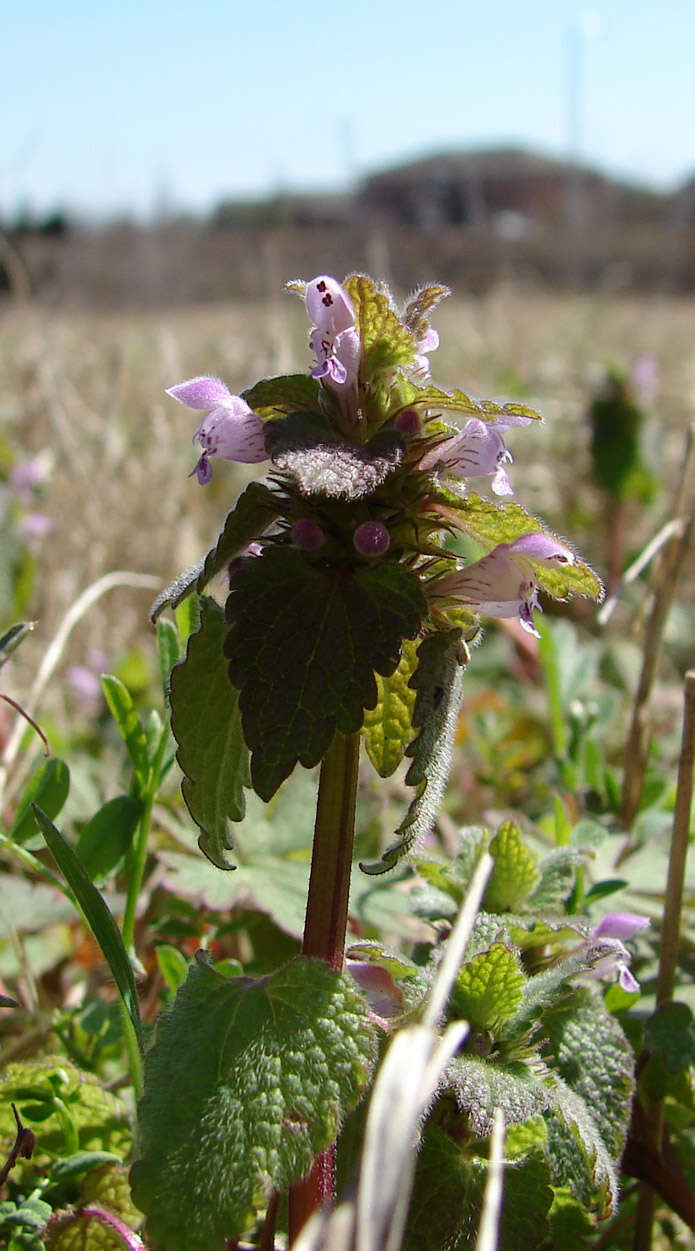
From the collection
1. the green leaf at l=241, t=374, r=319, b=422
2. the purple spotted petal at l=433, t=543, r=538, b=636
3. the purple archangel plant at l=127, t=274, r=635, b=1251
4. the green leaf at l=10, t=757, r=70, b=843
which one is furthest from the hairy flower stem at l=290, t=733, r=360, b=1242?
the green leaf at l=10, t=757, r=70, b=843

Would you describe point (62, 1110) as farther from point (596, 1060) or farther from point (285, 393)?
point (285, 393)

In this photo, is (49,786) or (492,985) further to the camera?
(49,786)

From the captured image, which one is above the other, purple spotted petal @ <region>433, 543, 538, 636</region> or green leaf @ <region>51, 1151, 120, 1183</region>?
purple spotted petal @ <region>433, 543, 538, 636</region>

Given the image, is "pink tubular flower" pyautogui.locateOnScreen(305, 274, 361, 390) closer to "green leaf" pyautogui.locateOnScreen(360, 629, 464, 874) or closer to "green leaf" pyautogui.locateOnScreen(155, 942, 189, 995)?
"green leaf" pyautogui.locateOnScreen(360, 629, 464, 874)

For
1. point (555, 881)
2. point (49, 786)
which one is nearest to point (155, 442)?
point (49, 786)

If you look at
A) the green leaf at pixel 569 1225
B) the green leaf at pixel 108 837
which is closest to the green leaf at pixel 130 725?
the green leaf at pixel 108 837

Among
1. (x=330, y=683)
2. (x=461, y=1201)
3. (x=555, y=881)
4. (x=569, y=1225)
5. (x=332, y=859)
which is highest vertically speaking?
(x=330, y=683)

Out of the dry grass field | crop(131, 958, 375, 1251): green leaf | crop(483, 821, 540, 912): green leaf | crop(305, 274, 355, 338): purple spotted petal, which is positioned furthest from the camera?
the dry grass field
